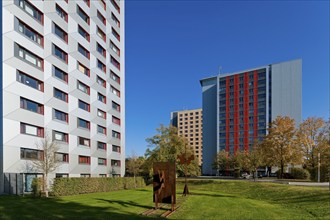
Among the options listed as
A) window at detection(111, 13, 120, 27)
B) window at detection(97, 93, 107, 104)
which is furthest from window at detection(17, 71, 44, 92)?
window at detection(111, 13, 120, 27)

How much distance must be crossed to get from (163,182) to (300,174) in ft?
136

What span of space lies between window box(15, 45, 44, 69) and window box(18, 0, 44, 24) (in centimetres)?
446

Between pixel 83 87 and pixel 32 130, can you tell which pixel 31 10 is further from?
pixel 83 87

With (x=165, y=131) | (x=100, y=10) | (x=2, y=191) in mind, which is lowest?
(x=2, y=191)

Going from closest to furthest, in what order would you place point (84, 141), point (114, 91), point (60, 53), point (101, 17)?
1. point (60, 53)
2. point (84, 141)
3. point (101, 17)
4. point (114, 91)

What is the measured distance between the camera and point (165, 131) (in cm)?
4894

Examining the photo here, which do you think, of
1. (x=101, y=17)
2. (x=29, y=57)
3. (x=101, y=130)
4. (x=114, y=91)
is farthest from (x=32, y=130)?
(x=101, y=17)

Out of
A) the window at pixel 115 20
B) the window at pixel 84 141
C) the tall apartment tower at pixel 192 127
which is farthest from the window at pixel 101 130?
the tall apartment tower at pixel 192 127

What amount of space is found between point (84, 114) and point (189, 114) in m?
140

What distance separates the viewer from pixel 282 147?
43594 mm

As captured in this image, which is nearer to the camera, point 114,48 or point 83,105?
point 83,105

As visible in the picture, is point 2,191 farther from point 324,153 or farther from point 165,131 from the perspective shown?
point 324,153

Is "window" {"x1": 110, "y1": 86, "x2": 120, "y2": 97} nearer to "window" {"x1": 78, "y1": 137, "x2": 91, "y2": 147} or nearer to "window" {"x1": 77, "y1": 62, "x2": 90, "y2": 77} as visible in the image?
"window" {"x1": 77, "y1": 62, "x2": 90, "y2": 77}

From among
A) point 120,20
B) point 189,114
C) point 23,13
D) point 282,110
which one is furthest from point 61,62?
point 189,114
